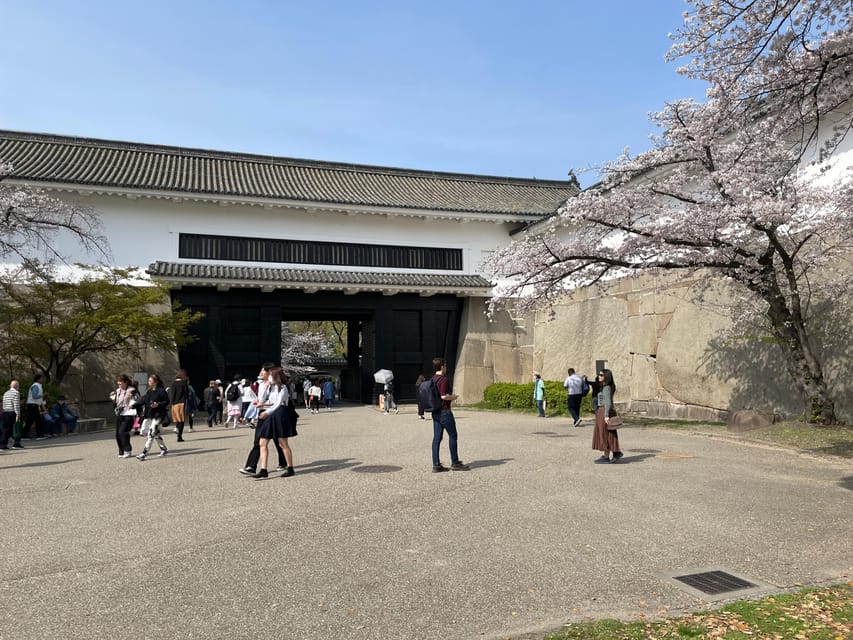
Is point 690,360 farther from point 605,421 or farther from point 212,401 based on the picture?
Answer: point 212,401

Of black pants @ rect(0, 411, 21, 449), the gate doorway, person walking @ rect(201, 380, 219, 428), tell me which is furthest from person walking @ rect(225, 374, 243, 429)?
black pants @ rect(0, 411, 21, 449)

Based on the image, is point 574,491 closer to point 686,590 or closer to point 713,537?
point 713,537

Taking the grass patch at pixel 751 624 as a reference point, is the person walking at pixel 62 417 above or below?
above

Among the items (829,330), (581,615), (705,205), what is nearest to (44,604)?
(581,615)

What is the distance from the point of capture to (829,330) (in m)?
15.1

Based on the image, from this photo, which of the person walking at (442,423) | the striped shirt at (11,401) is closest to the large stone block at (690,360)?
the person walking at (442,423)

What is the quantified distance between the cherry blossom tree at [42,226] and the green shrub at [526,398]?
52.5ft

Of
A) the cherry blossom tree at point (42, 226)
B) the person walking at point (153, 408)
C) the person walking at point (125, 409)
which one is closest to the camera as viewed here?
the person walking at point (125, 409)

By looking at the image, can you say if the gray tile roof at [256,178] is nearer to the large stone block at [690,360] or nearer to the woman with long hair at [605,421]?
the large stone block at [690,360]

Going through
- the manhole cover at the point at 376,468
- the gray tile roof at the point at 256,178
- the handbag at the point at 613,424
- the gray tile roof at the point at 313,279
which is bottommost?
the manhole cover at the point at 376,468

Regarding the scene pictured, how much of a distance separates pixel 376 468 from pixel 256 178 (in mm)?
21171

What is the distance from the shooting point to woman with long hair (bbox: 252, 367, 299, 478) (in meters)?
9.60

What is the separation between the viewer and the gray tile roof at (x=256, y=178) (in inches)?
979

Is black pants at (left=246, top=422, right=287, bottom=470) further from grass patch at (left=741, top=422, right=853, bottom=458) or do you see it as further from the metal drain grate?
grass patch at (left=741, top=422, right=853, bottom=458)
